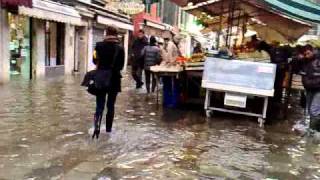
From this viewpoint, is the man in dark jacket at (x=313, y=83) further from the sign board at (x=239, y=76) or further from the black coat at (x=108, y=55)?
the black coat at (x=108, y=55)

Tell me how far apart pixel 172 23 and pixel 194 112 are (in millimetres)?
40950

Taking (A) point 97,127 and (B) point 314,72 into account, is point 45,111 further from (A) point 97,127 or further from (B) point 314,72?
(B) point 314,72

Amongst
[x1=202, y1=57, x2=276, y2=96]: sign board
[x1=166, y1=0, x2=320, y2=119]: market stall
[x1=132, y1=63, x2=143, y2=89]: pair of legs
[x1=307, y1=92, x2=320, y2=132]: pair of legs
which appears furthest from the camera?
[x1=132, y1=63, x2=143, y2=89]: pair of legs

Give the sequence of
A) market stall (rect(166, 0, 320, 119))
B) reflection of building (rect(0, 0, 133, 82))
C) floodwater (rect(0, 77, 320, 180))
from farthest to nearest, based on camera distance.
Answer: reflection of building (rect(0, 0, 133, 82)) < market stall (rect(166, 0, 320, 119)) < floodwater (rect(0, 77, 320, 180))

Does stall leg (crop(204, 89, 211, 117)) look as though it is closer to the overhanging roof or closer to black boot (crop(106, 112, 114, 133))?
the overhanging roof

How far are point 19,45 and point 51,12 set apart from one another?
1853 mm

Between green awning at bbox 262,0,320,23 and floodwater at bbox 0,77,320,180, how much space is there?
8.35ft

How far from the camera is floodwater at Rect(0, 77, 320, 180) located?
21.6 feet

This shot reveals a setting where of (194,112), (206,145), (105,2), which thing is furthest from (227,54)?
(105,2)

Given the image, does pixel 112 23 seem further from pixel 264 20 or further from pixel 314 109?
pixel 314 109

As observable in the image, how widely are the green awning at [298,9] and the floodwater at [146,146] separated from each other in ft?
8.35

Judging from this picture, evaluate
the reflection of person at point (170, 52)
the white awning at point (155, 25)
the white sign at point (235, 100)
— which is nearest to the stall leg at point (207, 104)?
the white sign at point (235, 100)

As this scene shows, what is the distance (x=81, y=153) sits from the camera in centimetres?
739

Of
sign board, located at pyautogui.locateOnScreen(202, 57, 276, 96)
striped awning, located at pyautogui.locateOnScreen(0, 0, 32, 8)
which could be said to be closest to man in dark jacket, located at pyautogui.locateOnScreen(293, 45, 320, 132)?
sign board, located at pyautogui.locateOnScreen(202, 57, 276, 96)
